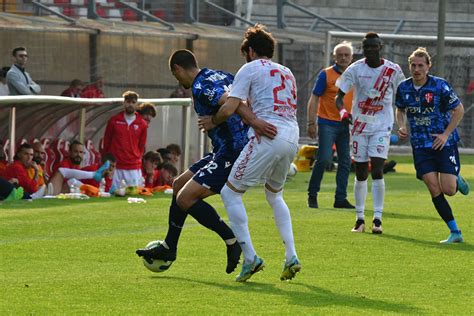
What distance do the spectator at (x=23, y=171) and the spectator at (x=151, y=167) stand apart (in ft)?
8.84

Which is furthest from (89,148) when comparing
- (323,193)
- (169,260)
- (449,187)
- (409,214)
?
(169,260)

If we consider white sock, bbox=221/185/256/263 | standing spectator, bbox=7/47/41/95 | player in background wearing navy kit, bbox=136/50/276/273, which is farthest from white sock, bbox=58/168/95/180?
white sock, bbox=221/185/256/263

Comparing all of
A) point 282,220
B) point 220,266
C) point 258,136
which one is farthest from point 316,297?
point 220,266

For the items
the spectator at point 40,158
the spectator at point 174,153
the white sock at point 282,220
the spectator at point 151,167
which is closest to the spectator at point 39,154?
the spectator at point 40,158

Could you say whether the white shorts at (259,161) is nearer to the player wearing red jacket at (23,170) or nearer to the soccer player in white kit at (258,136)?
the soccer player in white kit at (258,136)

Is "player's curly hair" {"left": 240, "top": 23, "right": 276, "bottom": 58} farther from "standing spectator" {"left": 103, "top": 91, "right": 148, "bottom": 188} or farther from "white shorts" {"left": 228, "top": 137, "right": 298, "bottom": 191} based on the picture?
"standing spectator" {"left": 103, "top": 91, "right": 148, "bottom": 188}

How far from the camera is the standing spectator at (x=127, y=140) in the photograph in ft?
68.8

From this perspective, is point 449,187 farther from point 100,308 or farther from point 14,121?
point 14,121

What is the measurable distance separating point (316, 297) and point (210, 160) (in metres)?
1.82

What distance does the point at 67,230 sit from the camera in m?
14.7

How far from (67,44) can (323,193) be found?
23.9 ft

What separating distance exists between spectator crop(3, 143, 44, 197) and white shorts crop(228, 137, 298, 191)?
29.5 ft

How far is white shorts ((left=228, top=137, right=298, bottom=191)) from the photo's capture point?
10242 millimetres

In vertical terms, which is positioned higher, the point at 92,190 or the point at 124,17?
the point at 124,17
